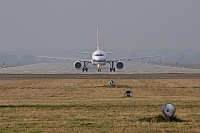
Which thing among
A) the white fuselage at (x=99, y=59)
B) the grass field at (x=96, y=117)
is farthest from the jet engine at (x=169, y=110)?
the white fuselage at (x=99, y=59)

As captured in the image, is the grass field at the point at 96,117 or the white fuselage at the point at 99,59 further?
the white fuselage at the point at 99,59

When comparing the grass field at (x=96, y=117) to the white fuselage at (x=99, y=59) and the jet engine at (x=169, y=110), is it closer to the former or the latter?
the jet engine at (x=169, y=110)

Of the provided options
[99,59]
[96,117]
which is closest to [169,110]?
[96,117]

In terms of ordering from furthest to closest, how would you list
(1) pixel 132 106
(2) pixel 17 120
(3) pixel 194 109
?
(1) pixel 132 106, (3) pixel 194 109, (2) pixel 17 120

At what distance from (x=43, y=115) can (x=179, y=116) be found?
24.1ft

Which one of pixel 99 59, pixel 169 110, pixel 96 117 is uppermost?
pixel 99 59

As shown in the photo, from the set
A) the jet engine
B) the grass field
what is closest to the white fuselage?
the grass field

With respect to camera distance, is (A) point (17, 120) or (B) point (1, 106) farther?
(B) point (1, 106)

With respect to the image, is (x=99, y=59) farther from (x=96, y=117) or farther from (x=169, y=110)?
(x=169, y=110)

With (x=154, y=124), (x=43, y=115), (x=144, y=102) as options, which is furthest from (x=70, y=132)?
(x=144, y=102)

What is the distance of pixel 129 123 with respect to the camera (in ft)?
73.2

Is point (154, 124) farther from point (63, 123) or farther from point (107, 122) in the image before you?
point (63, 123)

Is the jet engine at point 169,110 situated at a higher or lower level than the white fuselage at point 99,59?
lower

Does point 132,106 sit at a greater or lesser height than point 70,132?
greater
